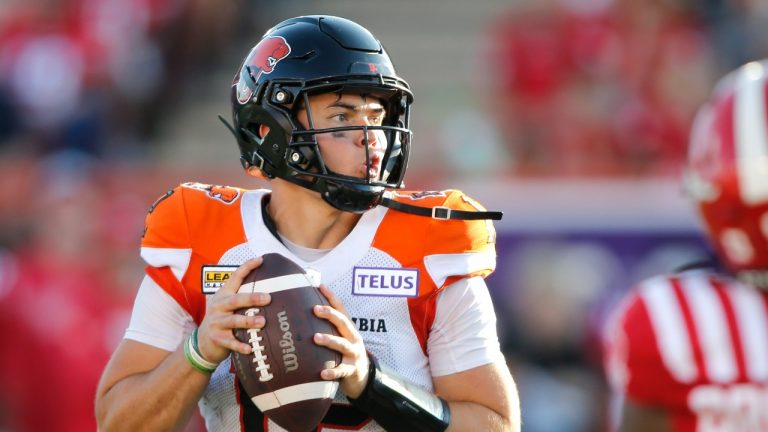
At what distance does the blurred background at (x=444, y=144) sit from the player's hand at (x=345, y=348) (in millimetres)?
3876

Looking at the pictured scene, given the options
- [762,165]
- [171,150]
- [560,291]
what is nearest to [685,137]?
[560,291]

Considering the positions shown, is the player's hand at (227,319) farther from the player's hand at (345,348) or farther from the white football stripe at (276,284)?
the player's hand at (345,348)

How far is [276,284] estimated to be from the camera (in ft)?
8.79

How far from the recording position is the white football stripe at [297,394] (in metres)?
2.62

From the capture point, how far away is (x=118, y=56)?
9.46 m

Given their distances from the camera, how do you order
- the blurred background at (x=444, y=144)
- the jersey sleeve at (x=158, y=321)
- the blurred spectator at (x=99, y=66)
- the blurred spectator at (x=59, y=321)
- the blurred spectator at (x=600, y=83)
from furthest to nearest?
the blurred spectator at (x=99, y=66) → the blurred spectator at (x=600, y=83) → the blurred background at (x=444, y=144) → the blurred spectator at (x=59, y=321) → the jersey sleeve at (x=158, y=321)

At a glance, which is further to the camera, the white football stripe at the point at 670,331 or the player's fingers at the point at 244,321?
the white football stripe at the point at 670,331

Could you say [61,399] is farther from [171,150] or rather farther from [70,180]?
[171,150]

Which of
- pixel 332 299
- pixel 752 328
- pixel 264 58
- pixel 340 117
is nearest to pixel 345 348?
pixel 332 299

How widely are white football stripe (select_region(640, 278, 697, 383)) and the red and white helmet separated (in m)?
0.17

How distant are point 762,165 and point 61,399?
4364 mm

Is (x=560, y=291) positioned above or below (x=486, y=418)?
below

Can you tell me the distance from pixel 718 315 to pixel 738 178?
0.33m

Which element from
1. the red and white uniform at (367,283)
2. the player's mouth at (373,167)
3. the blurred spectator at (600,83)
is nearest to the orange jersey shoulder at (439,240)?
the red and white uniform at (367,283)
